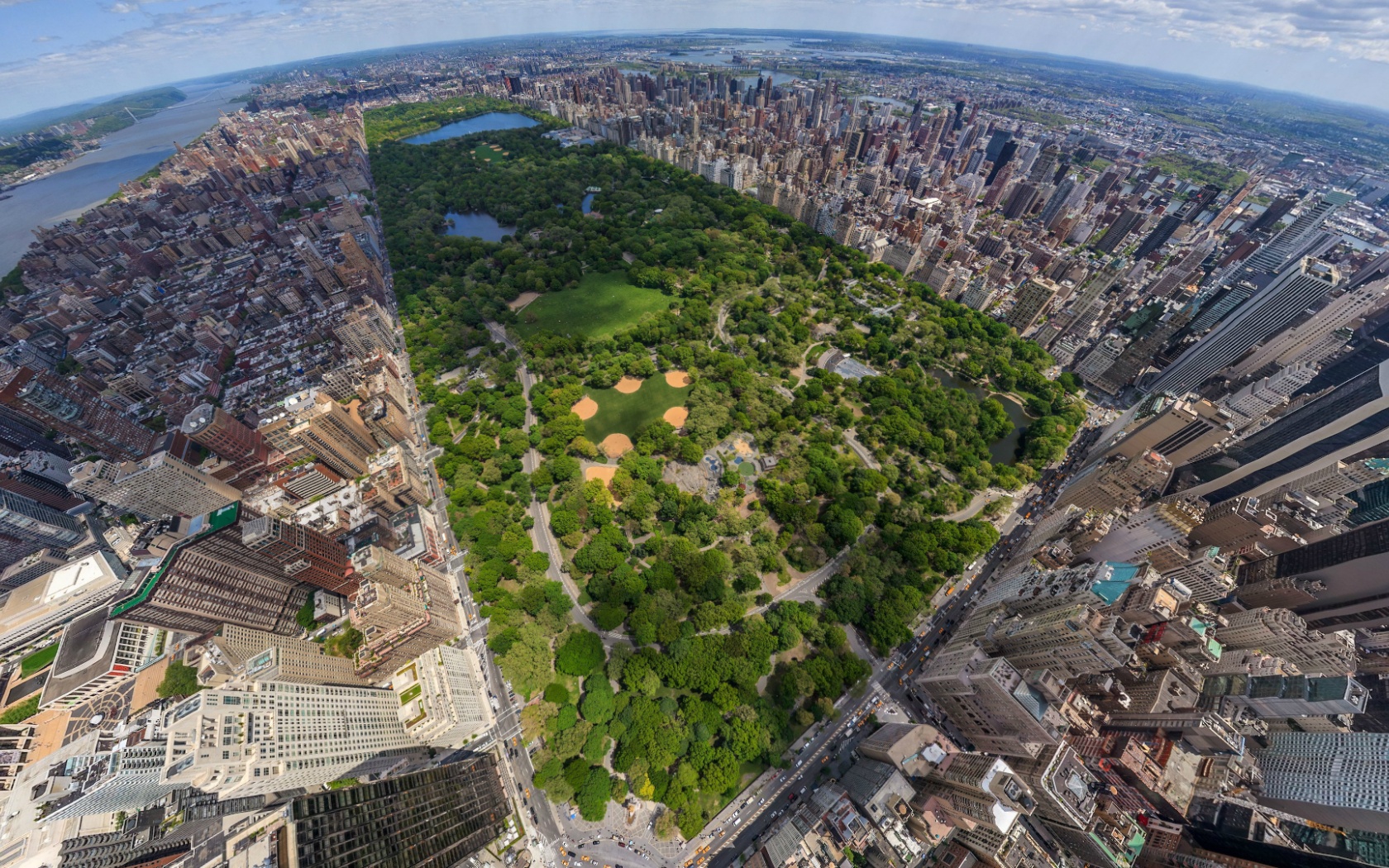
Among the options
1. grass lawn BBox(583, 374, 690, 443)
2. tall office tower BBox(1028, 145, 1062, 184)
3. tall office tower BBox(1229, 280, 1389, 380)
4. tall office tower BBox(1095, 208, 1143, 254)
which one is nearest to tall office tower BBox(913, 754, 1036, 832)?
grass lawn BBox(583, 374, 690, 443)

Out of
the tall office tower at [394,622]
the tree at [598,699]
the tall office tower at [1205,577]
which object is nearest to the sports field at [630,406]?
the tall office tower at [394,622]

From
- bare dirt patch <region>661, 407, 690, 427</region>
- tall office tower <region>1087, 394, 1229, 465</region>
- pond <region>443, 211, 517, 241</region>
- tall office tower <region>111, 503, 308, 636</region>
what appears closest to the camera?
tall office tower <region>111, 503, 308, 636</region>

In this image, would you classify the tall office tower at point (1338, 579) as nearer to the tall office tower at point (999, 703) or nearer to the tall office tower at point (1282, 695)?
the tall office tower at point (1282, 695)

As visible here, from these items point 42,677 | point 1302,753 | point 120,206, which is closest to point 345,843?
point 42,677

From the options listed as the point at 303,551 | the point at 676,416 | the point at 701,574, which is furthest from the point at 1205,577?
the point at 303,551

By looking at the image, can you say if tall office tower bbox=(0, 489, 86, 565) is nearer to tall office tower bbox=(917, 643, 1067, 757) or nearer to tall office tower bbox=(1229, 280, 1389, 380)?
tall office tower bbox=(917, 643, 1067, 757)

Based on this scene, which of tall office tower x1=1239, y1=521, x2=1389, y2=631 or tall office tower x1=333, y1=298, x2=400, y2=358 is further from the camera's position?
tall office tower x1=333, y1=298, x2=400, y2=358

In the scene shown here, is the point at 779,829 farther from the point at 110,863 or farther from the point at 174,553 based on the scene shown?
the point at 174,553
